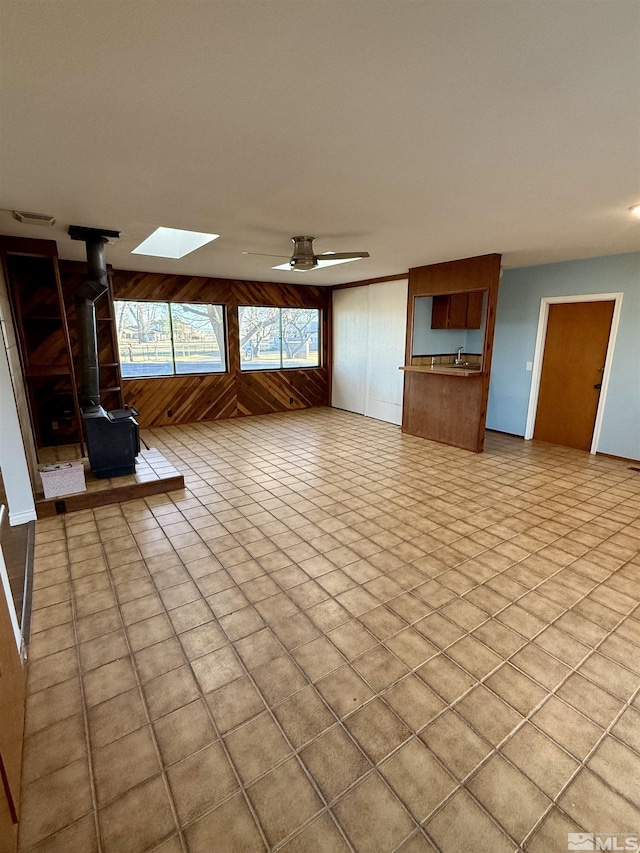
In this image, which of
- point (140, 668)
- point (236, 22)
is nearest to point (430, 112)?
point (236, 22)

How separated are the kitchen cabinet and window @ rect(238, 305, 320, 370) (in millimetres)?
2765

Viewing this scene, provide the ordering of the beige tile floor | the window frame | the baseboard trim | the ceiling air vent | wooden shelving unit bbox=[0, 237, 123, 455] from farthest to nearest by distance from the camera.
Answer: the window frame < wooden shelving unit bbox=[0, 237, 123, 455] < the baseboard trim < the ceiling air vent < the beige tile floor

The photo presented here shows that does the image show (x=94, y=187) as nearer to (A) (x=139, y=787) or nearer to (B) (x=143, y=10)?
(B) (x=143, y=10)

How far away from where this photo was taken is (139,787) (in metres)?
1.38

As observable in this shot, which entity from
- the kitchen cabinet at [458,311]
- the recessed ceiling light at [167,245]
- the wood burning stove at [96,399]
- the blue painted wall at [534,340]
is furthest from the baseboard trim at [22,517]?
the blue painted wall at [534,340]

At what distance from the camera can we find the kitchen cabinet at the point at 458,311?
588 cm

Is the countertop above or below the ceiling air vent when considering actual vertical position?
below

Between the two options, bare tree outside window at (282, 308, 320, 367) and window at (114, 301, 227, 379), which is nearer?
window at (114, 301, 227, 379)

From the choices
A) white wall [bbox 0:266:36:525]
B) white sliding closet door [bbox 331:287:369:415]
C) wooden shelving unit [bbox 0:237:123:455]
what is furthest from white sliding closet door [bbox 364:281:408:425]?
white wall [bbox 0:266:36:525]

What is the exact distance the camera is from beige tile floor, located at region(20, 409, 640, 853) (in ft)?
4.30

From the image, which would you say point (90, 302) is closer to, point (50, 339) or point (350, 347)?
point (50, 339)

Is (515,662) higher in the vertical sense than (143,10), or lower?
lower

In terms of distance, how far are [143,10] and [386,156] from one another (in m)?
1.27
